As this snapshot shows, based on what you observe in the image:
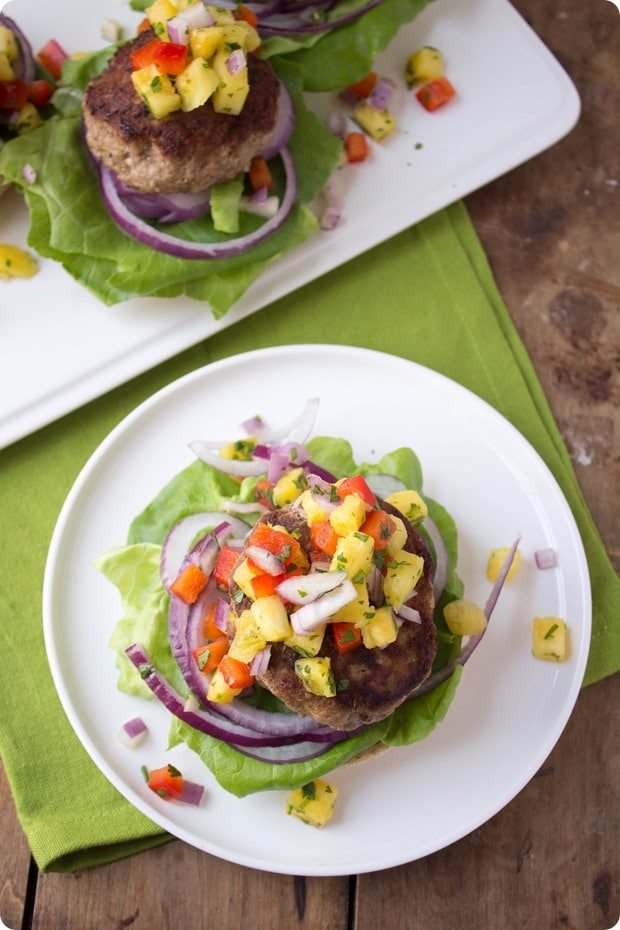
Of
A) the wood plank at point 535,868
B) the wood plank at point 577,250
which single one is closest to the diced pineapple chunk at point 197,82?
the wood plank at point 577,250

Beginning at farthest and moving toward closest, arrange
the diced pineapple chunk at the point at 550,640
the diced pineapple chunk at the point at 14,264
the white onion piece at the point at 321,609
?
the diced pineapple chunk at the point at 14,264, the diced pineapple chunk at the point at 550,640, the white onion piece at the point at 321,609

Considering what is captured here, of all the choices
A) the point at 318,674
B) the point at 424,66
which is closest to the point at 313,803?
the point at 318,674

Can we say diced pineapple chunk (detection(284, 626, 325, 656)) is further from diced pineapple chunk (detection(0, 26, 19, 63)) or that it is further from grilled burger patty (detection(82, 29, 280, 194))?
diced pineapple chunk (detection(0, 26, 19, 63))

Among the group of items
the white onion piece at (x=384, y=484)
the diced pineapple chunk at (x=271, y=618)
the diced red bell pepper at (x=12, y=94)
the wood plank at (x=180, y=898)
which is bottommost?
the wood plank at (x=180, y=898)

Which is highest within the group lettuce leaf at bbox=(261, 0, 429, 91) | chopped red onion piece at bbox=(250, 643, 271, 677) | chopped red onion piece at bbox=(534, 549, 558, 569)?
lettuce leaf at bbox=(261, 0, 429, 91)

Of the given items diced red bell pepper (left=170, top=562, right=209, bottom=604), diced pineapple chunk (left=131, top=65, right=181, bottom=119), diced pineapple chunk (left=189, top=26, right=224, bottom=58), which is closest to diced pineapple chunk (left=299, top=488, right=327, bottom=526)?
diced red bell pepper (left=170, top=562, right=209, bottom=604)

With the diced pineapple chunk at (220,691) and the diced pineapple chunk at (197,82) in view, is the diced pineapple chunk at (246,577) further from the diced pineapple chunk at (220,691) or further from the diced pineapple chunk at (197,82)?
the diced pineapple chunk at (197,82)

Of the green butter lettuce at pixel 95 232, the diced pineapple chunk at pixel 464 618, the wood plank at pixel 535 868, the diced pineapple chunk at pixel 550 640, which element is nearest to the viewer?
the diced pineapple chunk at pixel 464 618

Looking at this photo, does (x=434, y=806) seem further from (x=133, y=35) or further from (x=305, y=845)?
(x=133, y=35)
